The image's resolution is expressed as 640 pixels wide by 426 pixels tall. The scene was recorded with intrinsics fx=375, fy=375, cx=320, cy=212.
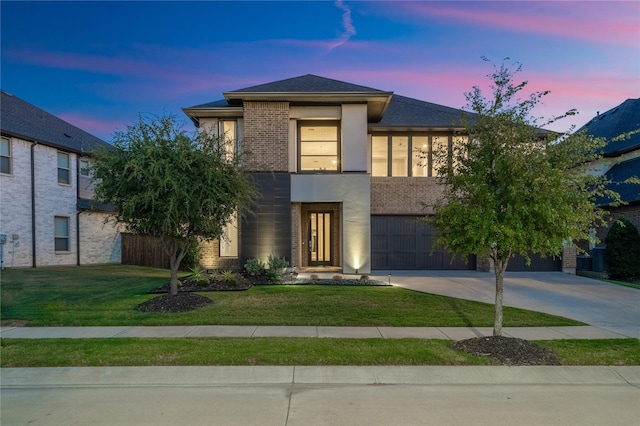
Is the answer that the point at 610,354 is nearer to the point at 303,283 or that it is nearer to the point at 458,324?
the point at 458,324

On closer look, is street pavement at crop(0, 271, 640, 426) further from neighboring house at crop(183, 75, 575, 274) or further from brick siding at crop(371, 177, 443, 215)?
brick siding at crop(371, 177, 443, 215)

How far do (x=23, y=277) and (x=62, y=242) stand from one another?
584 centimetres

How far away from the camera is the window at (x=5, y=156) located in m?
15.9

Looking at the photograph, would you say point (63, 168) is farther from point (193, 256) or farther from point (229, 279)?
point (229, 279)


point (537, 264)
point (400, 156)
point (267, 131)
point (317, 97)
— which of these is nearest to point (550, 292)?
point (537, 264)

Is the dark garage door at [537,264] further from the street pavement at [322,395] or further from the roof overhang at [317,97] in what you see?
the street pavement at [322,395]

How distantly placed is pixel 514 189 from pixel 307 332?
4.43 m

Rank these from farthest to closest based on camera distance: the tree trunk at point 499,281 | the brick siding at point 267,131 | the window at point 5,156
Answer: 1. the window at point 5,156
2. the brick siding at point 267,131
3. the tree trunk at point 499,281

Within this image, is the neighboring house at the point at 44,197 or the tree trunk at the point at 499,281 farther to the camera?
the neighboring house at the point at 44,197

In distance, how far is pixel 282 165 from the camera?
15.0 meters

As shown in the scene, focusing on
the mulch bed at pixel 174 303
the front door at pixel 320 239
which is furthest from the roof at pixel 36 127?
the front door at pixel 320 239

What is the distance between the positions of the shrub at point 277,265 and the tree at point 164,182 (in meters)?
3.94

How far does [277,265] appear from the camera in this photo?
13.5 m

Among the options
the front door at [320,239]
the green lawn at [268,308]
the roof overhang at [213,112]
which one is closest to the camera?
the green lawn at [268,308]
